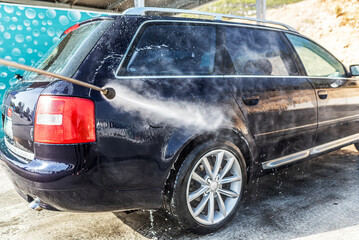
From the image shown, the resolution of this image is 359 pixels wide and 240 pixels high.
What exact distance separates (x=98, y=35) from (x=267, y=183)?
8.63ft

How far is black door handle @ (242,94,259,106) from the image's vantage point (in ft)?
8.82

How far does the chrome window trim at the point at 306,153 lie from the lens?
3037 millimetres

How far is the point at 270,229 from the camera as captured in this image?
2.61m

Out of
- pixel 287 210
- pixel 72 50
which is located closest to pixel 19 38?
pixel 72 50

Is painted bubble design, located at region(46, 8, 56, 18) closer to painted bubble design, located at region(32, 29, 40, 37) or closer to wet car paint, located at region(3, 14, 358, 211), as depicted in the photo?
painted bubble design, located at region(32, 29, 40, 37)

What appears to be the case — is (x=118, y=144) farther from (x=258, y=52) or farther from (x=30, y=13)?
(x=30, y=13)

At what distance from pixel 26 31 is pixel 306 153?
4.72m

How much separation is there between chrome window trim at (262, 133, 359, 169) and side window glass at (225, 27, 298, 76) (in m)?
0.87

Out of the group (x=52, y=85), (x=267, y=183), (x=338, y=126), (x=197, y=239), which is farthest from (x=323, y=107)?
(x=52, y=85)

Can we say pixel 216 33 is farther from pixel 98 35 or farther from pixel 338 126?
pixel 338 126

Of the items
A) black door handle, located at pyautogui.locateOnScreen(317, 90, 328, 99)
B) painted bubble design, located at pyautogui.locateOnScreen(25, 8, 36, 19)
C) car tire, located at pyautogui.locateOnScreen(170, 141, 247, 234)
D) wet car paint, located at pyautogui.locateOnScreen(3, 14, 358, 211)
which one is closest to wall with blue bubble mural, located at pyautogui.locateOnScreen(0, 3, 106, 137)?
painted bubble design, located at pyautogui.locateOnScreen(25, 8, 36, 19)

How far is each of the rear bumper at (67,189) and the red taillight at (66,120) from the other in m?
0.18

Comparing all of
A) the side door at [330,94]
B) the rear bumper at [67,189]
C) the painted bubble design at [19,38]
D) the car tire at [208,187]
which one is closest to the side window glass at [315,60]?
the side door at [330,94]

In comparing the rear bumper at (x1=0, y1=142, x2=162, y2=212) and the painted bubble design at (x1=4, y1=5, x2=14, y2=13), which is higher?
the painted bubble design at (x1=4, y1=5, x2=14, y2=13)
